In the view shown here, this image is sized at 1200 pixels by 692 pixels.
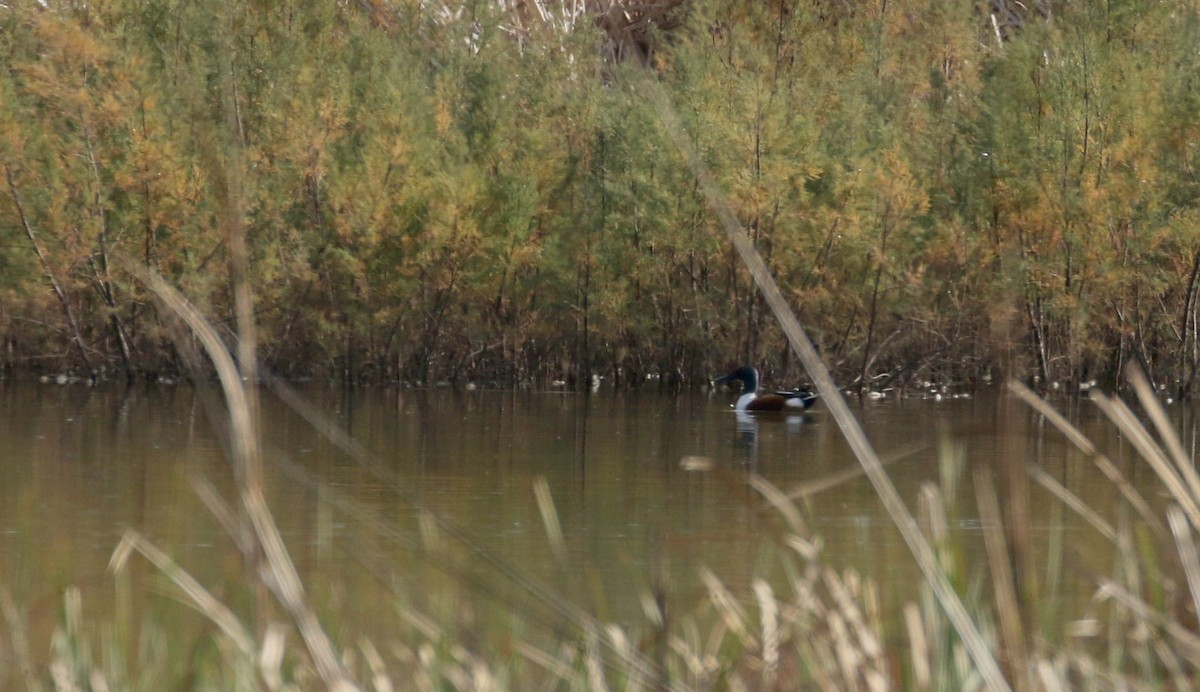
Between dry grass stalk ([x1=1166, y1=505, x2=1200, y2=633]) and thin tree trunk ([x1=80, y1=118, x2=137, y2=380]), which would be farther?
thin tree trunk ([x1=80, y1=118, x2=137, y2=380])

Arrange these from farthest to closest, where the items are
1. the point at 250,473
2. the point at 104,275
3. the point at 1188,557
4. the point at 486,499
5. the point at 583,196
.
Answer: the point at 583,196 → the point at 104,275 → the point at 486,499 → the point at 1188,557 → the point at 250,473

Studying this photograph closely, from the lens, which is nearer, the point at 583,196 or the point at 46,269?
the point at 46,269

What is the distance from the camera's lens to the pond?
3.74m

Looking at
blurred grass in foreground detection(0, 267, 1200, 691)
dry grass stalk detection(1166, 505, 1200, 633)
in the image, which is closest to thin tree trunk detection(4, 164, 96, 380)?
blurred grass in foreground detection(0, 267, 1200, 691)

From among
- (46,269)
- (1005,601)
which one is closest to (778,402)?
(46,269)

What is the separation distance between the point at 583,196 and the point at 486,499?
62.5 ft

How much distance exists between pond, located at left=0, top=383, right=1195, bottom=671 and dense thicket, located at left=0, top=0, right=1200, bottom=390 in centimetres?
496

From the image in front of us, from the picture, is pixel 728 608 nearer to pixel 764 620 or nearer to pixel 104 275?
pixel 764 620

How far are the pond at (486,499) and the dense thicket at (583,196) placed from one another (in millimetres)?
4958

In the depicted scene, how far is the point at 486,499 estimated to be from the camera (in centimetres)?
1170

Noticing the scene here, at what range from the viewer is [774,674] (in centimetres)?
336

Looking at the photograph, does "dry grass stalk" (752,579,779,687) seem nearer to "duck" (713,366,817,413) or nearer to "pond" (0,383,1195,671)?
"pond" (0,383,1195,671)

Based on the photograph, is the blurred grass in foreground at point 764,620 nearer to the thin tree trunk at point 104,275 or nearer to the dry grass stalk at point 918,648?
the dry grass stalk at point 918,648

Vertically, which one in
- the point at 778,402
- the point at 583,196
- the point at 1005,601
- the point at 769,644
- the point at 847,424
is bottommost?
the point at 769,644
